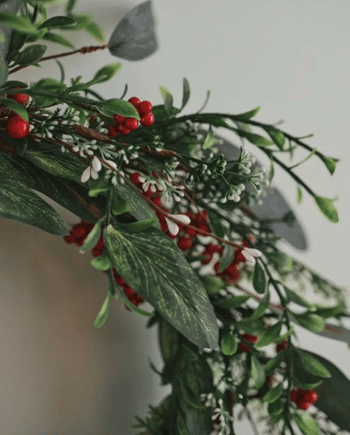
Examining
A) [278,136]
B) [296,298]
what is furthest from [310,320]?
[278,136]

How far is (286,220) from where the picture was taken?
719mm

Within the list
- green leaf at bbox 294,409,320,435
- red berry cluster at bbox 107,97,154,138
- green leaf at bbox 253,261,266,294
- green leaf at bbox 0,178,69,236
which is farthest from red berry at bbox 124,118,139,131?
green leaf at bbox 294,409,320,435

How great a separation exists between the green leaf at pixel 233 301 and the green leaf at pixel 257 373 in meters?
0.06

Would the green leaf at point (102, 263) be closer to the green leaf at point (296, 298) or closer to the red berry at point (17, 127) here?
the red berry at point (17, 127)

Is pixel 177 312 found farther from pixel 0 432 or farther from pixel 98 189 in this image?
pixel 0 432

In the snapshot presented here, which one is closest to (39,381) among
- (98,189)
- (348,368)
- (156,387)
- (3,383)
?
(3,383)

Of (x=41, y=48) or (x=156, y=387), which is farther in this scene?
(x=156, y=387)

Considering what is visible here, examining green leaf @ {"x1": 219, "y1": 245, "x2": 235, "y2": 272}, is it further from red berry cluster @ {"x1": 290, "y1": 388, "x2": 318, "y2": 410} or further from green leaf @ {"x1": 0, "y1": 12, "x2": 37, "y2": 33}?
green leaf @ {"x1": 0, "y1": 12, "x2": 37, "y2": 33}

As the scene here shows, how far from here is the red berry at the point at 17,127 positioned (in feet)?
1.35

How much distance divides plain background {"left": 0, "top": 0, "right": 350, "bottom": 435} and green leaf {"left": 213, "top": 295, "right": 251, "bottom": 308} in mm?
162

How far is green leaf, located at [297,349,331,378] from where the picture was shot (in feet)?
1.84

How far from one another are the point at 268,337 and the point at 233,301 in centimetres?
6

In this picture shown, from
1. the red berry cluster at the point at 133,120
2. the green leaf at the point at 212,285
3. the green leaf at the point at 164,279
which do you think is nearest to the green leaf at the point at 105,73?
the red berry cluster at the point at 133,120

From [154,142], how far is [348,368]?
2.15 ft
